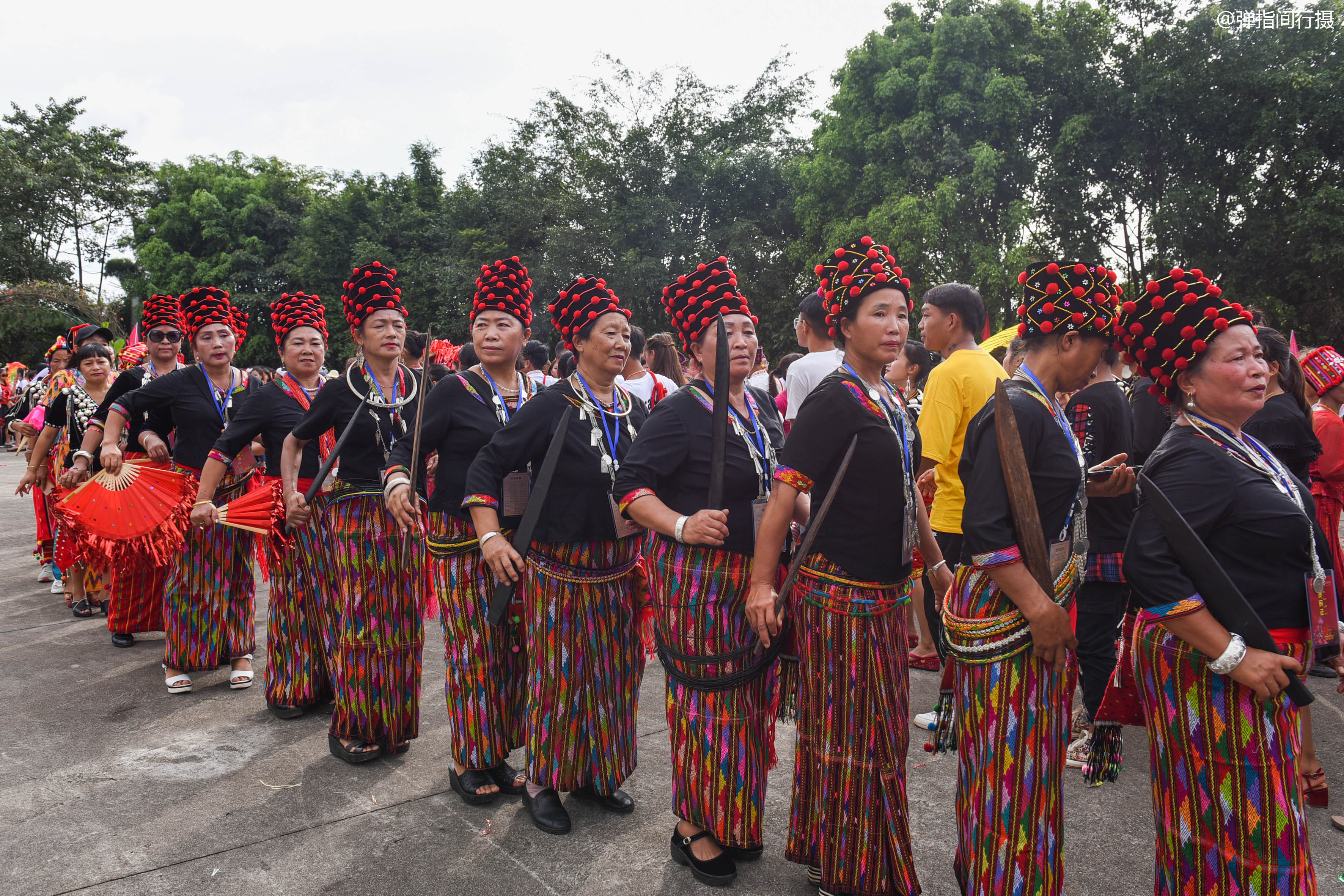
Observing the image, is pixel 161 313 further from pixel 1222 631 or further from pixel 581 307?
pixel 1222 631

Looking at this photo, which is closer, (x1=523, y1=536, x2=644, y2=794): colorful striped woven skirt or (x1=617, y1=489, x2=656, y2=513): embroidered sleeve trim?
(x1=617, y1=489, x2=656, y2=513): embroidered sleeve trim

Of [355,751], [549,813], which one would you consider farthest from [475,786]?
[355,751]

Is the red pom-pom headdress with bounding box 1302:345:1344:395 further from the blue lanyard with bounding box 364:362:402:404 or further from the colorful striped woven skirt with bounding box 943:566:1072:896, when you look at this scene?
the blue lanyard with bounding box 364:362:402:404

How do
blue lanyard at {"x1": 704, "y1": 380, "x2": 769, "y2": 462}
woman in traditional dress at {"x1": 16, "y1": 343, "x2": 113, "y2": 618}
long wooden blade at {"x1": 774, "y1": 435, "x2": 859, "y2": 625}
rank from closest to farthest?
long wooden blade at {"x1": 774, "y1": 435, "x2": 859, "y2": 625} → blue lanyard at {"x1": 704, "y1": 380, "x2": 769, "y2": 462} → woman in traditional dress at {"x1": 16, "y1": 343, "x2": 113, "y2": 618}

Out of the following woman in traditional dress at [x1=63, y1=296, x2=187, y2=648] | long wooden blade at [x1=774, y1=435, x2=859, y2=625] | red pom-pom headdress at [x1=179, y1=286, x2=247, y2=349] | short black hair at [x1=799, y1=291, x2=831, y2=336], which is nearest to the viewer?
long wooden blade at [x1=774, y1=435, x2=859, y2=625]

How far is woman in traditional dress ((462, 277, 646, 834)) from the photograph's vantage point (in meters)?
3.15

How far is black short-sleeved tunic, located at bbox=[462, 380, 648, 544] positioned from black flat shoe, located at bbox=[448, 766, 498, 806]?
103cm

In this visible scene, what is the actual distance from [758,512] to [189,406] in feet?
12.3

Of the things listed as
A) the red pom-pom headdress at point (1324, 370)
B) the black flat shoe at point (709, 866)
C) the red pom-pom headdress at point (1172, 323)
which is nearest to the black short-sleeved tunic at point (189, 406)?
the black flat shoe at point (709, 866)

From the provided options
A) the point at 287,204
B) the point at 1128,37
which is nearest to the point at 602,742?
the point at 1128,37

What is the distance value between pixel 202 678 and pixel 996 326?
17.3m

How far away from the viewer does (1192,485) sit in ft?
6.82

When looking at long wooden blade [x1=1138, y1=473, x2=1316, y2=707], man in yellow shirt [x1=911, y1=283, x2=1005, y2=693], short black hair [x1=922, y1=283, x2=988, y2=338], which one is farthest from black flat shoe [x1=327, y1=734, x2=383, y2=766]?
long wooden blade [x1=1138, y1=473, x2=1316, y2=707]

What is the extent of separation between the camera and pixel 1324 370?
4762 millimetres
